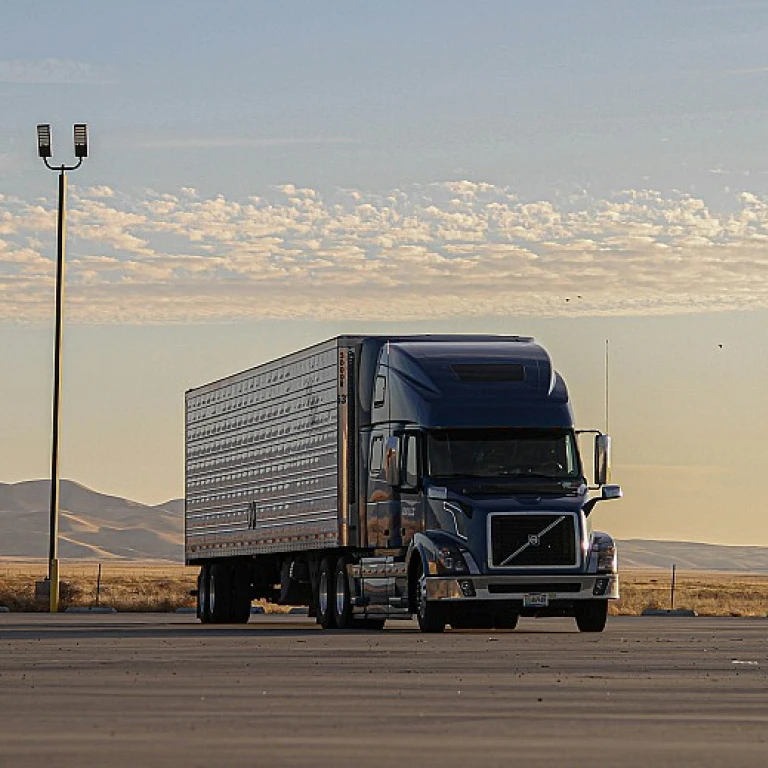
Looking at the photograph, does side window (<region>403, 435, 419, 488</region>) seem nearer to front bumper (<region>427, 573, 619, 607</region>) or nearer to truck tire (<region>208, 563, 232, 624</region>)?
front bumper (<region>427, 573, 619, 607</region>)

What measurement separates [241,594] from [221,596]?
38cm

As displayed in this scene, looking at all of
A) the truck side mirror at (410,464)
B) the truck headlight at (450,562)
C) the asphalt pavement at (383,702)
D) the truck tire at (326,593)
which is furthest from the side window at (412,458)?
the truck tire at (326,593)

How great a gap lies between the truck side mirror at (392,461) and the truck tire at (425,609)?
1.24m

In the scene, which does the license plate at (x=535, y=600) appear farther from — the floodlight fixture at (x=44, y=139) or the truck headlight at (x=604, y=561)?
the floodlight fixture at (x=44, y=139)

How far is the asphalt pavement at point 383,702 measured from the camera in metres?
13.4

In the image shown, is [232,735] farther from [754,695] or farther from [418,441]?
[418,441]

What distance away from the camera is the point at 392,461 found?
107ft

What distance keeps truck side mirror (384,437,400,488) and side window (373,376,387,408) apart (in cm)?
95

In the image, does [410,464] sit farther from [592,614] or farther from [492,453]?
[592,614]

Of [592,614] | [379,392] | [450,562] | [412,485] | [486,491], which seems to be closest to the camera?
[450,562]

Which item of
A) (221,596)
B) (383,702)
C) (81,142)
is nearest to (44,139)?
(81,142)

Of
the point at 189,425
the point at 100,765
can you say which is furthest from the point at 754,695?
the point at 189,425

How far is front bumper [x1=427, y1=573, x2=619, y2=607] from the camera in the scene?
→ 105 ft

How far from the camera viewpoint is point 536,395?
3281 centimetres
